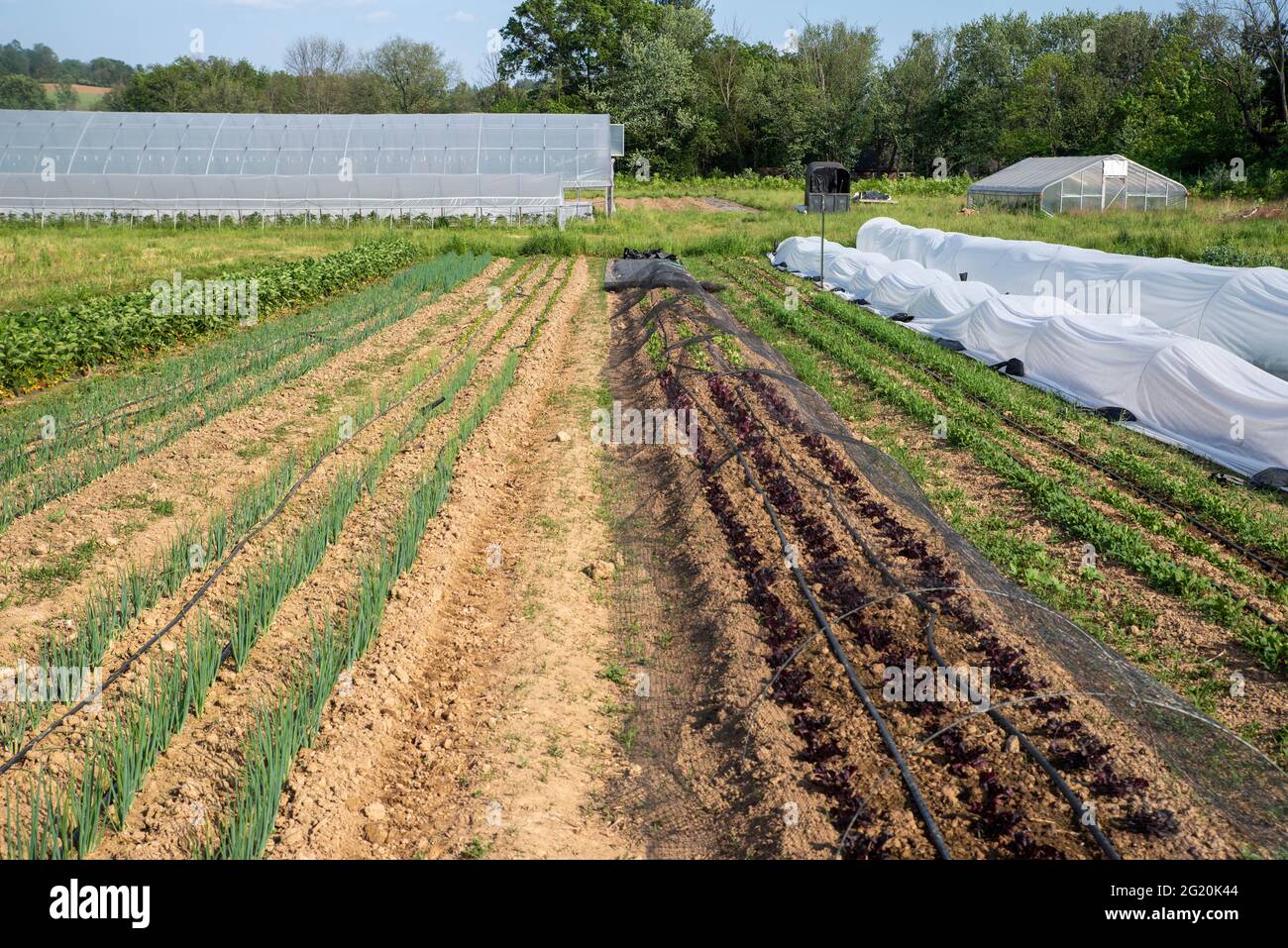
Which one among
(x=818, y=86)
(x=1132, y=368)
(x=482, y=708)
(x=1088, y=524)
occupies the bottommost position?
(x=482, y=708)

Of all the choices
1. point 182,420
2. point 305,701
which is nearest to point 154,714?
point 305,701

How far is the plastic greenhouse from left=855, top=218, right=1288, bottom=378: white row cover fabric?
1458 centimetres

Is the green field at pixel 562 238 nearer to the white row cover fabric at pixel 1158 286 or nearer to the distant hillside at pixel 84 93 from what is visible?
the white row cover fabric at pixel 1158 286

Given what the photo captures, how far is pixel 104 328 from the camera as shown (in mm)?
12023

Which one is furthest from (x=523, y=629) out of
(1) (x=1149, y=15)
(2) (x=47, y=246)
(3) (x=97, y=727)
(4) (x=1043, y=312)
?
(1) (x=1149, y=15)

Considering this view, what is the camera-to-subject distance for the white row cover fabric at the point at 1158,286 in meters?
11.2

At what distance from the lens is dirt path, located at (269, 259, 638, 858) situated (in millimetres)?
4109

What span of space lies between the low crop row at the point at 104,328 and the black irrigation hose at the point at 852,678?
789 centimetres

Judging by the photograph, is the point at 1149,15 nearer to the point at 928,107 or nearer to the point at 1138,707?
the point at 928,107

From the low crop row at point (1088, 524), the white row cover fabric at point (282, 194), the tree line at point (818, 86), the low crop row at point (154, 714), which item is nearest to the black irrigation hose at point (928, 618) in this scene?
the low crop row at point (1088, 524)

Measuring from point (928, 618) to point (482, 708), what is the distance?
2493 mm

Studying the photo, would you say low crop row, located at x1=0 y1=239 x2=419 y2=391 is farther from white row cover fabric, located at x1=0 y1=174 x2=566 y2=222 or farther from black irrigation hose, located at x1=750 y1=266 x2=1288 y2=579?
white row cover fabric, located at x1=0 y1=174 x2=566 y2=222

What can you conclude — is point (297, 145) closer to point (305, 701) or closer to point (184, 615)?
point (184, 615)

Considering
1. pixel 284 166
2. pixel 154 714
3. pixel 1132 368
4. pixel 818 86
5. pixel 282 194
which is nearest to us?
pixel 154 714
